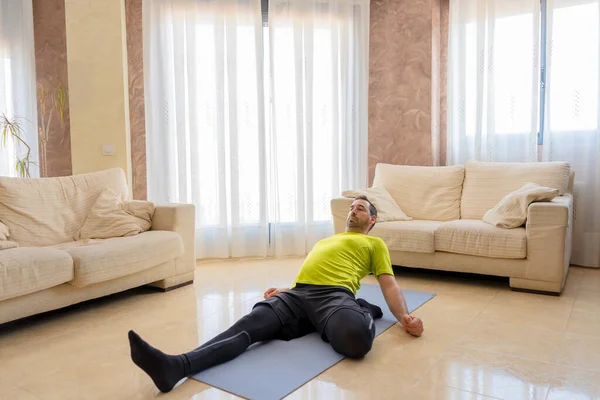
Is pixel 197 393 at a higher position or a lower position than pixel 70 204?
lower

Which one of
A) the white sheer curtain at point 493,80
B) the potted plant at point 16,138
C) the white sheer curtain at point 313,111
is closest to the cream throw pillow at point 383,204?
the white sheer curtain at point 313,111

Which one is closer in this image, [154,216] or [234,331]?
[234,331]

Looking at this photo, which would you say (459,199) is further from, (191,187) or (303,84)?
(191,187)

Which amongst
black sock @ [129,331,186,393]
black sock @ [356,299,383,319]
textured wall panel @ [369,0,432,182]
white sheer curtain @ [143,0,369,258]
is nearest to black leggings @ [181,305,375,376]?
black sock @ [129,331,186,393]

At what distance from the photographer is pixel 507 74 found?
14.6ft

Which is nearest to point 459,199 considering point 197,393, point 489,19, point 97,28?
point 489,19

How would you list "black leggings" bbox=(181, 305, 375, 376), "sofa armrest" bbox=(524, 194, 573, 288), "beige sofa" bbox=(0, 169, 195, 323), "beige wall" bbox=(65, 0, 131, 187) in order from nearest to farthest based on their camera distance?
"black leggings" bbox=(181, 305, 375, 376) → "beige sofa" bbox=(0, 169, 195, 323) → "sofa armrest" bbox=(524, 194, 573, 288) → "beige wall" bbox=(65, 0, 131, 187)

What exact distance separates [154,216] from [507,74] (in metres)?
3.36

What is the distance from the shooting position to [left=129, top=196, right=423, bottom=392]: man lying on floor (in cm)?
220

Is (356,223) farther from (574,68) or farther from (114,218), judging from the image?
(574,68)

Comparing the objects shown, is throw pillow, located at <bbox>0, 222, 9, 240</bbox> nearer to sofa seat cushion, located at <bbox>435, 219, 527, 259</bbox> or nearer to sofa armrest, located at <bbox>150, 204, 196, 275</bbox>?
sofa armrest, located at <bbox>150, 204, 196, 275</bbox>

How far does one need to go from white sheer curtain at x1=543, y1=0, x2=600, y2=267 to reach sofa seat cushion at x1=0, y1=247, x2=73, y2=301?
3.99 metres

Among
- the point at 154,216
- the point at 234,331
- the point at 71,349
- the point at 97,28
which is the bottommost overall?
the point at 71,349

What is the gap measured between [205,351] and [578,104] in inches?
149
